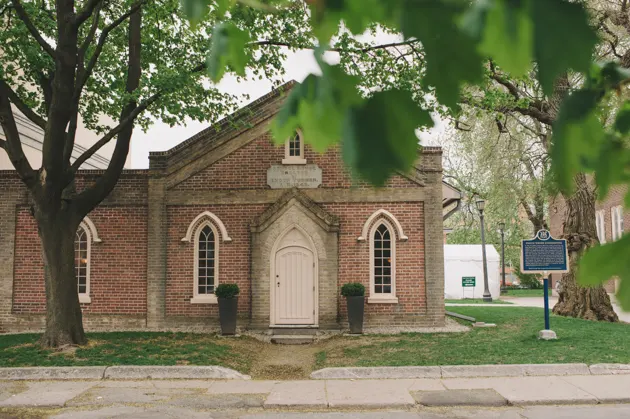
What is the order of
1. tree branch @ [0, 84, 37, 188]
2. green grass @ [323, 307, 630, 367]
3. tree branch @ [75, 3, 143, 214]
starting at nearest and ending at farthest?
green grass @ [323, 307, 630, 367]
tree branch @ [0, 84, 37, 188]
tree branch @ [75, 3, 143, 214]

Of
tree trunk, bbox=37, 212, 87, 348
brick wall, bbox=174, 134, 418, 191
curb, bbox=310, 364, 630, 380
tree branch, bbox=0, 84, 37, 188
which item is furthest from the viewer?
brick wall, bbox=174, 134, 418, 191

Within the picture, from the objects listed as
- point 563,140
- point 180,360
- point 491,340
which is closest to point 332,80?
point 563,140

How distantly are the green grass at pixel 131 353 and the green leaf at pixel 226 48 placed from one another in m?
9.39

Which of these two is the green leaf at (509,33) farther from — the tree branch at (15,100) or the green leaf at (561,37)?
the tree branch at (15,100)

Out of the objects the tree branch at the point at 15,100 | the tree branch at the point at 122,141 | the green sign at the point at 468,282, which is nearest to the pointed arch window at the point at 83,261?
the tree branch at the point at 122,141

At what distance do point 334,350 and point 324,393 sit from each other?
359cm

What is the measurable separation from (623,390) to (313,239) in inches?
329

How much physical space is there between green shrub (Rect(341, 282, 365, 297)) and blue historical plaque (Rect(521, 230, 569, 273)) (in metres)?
3.98

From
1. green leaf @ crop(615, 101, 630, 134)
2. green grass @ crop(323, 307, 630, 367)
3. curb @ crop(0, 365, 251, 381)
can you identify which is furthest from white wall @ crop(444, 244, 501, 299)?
green leaf @ crop(615, 101, 630, 134)

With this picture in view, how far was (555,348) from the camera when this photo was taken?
1099cm

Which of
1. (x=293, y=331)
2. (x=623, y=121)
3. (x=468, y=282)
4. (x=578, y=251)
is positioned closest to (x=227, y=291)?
(x=293, y=331)

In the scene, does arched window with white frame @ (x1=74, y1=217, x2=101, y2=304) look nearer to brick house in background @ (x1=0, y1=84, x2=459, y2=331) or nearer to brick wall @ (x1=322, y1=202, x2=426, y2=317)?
brick house in background @ (x1=0, y1=84, x2=459, y2=331)

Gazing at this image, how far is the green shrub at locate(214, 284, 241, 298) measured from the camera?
14.1m

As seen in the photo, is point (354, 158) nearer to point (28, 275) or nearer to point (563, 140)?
point (563, 140)
